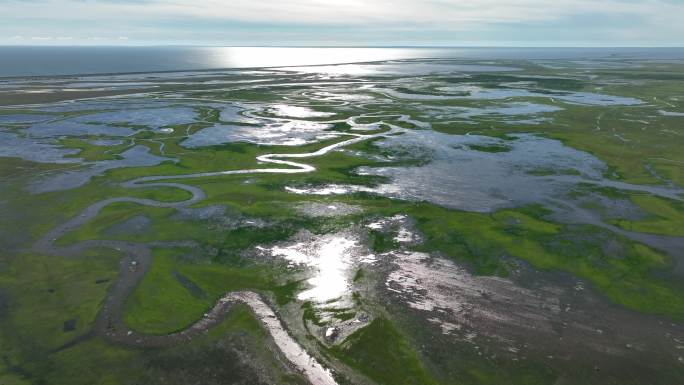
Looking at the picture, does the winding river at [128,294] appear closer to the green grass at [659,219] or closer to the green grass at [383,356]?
the green grass at [383,356]

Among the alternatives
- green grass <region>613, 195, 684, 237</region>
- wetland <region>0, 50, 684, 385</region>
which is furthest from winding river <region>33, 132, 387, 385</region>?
green grass <region>613, 195, 684, 237</region>

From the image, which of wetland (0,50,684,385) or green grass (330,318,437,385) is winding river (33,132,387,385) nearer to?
wetland (0,50,684,385)

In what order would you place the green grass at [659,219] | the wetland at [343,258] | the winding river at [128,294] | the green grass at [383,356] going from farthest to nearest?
the green grass at [659,219]
the winding river at [128,294]
the wetland at [343,258]
the green grass at [383,356]

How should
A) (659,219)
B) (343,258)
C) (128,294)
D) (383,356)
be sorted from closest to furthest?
(383,356) < (128,294) < (343,258) < (659,219)

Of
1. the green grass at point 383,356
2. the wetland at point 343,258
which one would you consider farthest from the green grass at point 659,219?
the green grass at point 383,356

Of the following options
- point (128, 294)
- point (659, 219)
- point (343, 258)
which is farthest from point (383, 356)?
point (659, 219)

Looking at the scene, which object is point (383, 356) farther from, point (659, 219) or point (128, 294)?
point (659, 219)

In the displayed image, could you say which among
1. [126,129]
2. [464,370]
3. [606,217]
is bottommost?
[464,370]

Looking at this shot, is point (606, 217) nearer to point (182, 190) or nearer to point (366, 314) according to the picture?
point (366, 314)

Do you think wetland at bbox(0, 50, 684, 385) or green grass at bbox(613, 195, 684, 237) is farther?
green grass at bbox(613, 195, 684, 237)

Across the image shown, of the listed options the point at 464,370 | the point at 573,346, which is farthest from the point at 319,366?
the point at 573,346

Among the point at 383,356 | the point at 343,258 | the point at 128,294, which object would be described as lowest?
the point at 383,356
